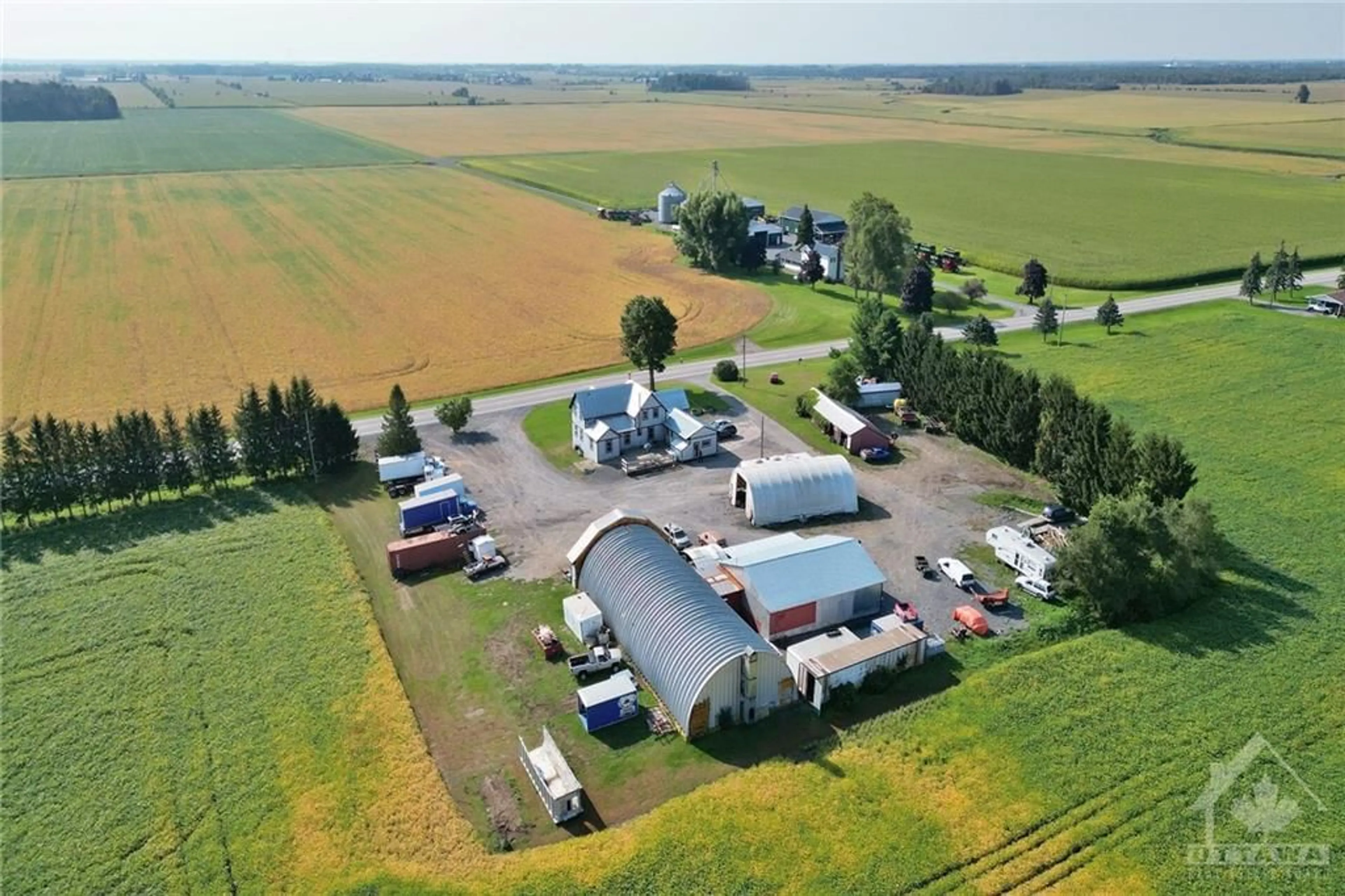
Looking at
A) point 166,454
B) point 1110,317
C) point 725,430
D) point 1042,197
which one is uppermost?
point 1042,197

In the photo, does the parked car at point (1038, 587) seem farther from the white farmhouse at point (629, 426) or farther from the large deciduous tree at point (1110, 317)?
the large deciduous tree at point (1110, 317)

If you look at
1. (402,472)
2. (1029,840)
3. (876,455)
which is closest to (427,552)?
(402,472)

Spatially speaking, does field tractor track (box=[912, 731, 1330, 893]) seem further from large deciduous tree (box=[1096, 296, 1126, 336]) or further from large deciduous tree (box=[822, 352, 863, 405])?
large deciduous tree (box=[1096, 296, 1126, 336])

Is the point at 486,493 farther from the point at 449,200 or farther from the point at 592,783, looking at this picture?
the point at 449,200

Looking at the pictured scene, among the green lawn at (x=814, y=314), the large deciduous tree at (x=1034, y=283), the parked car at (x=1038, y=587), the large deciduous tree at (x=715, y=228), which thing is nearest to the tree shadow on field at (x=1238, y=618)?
the parked car at (x=1038, y=587)

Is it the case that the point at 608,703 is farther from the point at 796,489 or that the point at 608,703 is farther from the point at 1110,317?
the point at 1110,317
